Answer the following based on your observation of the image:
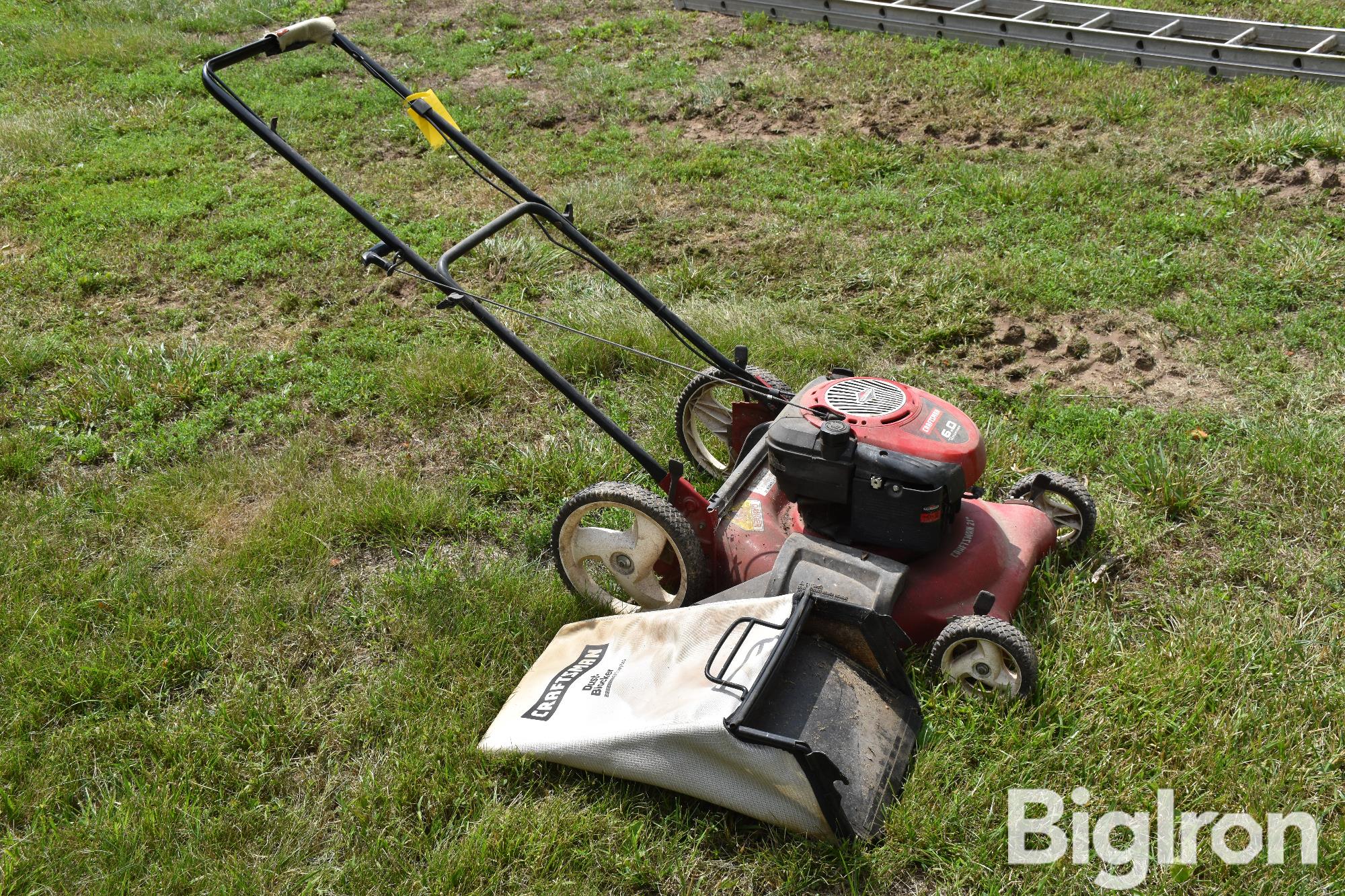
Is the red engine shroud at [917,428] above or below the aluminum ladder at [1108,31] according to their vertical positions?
below

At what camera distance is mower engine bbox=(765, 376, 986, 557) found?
10.2ft

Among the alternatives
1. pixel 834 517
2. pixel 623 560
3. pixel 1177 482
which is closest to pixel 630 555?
pixel 623 560

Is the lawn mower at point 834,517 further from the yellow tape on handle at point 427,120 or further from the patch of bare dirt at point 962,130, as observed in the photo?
the patch of bare dirt at point 962,130

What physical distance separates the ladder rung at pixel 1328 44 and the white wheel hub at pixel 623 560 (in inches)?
257

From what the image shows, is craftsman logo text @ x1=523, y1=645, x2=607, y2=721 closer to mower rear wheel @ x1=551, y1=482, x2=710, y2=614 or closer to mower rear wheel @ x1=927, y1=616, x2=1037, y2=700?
mower rear wheel @ x1=551, y1=482, x2=710, y2=614

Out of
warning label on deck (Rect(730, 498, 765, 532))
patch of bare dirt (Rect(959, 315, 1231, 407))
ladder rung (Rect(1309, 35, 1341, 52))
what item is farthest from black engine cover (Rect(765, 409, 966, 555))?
ladder rung (Rect(1309, 35, 1341, 52))

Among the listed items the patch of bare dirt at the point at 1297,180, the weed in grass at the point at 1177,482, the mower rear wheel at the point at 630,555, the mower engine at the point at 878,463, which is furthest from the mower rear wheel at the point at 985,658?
the patch of bare dirt at the point at 1297,180

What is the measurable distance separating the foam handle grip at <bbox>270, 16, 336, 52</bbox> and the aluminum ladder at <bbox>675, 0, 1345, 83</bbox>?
19.7 feet

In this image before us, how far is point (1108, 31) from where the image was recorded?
776 cm

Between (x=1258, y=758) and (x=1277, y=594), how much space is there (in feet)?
2.55

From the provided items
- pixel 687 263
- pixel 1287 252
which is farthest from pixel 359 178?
pixel 1287 252

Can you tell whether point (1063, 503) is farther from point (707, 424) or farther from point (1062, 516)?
point (707, 424)

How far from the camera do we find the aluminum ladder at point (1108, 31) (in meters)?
7.22

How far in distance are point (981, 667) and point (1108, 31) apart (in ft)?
20.8
